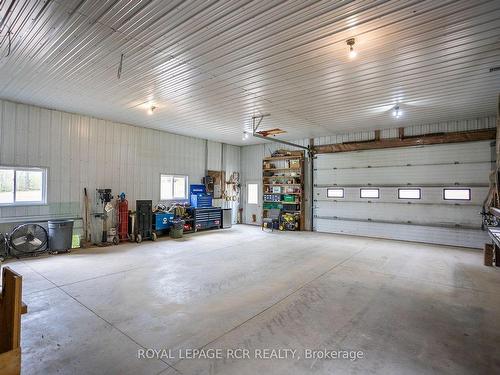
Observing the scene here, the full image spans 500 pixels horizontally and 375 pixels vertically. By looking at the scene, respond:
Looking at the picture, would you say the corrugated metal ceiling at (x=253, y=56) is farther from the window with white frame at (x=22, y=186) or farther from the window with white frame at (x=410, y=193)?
the window with white frame at (x=410, y=193)

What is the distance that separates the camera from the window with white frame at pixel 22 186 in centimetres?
582

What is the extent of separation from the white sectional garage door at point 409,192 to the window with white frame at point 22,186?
8170 mm

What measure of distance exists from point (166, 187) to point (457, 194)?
875 cm

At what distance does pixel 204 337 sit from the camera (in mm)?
2615

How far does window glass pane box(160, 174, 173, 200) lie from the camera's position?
29.0 feet


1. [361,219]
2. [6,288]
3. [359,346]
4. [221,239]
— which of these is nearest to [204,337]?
[359,346]

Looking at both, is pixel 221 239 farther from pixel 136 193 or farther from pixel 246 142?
pixel 246 142

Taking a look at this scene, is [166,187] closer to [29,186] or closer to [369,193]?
[29,186]

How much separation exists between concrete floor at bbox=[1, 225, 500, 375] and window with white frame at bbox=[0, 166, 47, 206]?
1.55 metres

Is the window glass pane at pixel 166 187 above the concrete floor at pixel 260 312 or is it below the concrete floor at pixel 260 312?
above

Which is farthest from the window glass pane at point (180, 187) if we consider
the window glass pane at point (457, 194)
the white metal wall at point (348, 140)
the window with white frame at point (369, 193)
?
the window glass pane at point (457, 194)

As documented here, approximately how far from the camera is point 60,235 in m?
5.93

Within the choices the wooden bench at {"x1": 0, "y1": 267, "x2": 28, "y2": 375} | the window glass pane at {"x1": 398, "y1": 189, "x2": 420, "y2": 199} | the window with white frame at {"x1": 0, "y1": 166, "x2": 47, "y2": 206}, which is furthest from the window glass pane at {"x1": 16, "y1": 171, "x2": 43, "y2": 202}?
the window glass pane at {"x1": 398, "y1": 189, "x2": 420, "y2": 199}

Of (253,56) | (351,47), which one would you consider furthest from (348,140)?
(253,56)
